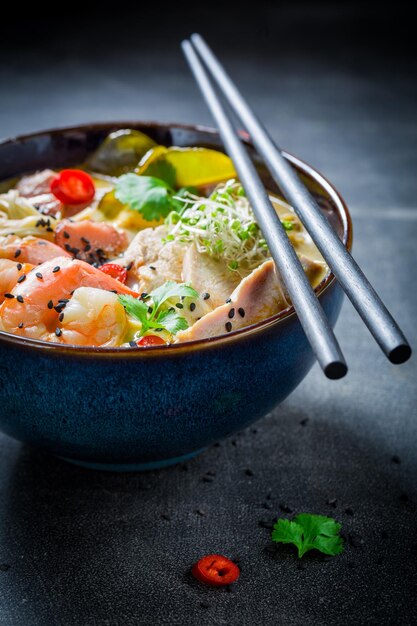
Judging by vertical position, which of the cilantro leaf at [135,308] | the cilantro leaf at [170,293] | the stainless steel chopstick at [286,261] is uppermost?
the stainless steel chopstick at [286,261]

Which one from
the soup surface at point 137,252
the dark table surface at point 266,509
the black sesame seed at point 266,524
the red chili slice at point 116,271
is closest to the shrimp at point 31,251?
the soup surface at point 137,252

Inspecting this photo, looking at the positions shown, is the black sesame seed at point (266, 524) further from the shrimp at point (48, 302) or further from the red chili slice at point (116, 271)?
the red chili slice at point (116, 271)

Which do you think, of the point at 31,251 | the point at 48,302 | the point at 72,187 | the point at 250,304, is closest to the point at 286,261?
the point at 250,304

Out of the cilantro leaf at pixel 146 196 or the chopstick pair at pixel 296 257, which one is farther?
the cilantro leaf at pixel 146 196

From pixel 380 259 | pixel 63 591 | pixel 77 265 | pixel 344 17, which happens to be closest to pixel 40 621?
pixel 63 591

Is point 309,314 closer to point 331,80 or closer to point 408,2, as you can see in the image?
point 331,80

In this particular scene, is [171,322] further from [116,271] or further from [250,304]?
[116,271]

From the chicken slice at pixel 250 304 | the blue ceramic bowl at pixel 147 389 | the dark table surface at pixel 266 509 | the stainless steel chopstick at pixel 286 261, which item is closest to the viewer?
the stainless steel chopstick at pixel 286 261
